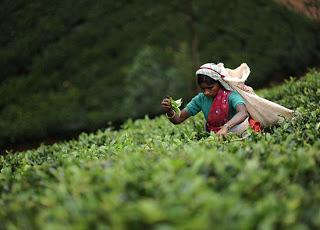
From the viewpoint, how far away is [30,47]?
9.55m

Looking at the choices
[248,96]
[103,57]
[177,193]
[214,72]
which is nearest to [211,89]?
[214,72]

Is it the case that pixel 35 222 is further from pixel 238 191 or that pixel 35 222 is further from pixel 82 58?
pixel 82 58

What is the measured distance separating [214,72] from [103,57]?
19.6 feet

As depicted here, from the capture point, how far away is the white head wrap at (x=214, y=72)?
4.32 m

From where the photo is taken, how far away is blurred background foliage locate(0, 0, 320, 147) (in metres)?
9.11

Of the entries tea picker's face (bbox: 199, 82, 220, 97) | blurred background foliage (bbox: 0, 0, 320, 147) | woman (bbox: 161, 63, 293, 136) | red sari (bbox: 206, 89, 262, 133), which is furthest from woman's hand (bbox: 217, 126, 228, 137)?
blurred background foliage (bbox: 0, 0, 320, 147)

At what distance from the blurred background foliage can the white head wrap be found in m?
5.14

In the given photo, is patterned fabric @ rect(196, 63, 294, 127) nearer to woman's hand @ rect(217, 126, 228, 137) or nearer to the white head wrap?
the white head wrap

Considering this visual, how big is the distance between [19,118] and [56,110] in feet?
2.41

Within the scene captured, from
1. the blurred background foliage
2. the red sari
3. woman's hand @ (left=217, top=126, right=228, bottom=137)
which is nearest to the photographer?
woman's hand @ (left=217, top=126, right=228, bottom=137)

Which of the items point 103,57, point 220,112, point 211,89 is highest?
point 103,57

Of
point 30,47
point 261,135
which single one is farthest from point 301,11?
point 261,135

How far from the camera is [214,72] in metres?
4.34

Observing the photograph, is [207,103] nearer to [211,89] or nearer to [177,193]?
[211,89]
